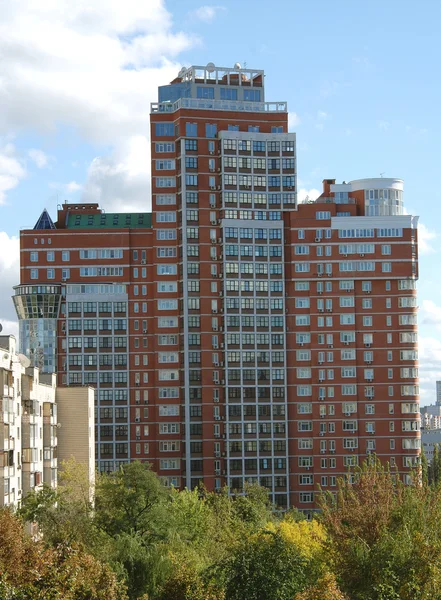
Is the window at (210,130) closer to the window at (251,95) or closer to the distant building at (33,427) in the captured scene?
the window at (251,95)

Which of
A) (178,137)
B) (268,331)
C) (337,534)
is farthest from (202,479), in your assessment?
(337,534)

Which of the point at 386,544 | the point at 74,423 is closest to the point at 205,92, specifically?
the point at 74,423

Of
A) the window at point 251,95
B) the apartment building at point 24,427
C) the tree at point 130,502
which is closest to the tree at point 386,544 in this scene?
the tree at point 130,502

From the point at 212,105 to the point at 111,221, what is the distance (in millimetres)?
23527

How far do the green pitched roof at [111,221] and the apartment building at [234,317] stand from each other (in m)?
5.52

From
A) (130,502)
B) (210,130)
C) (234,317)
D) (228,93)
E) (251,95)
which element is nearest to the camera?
(130,502)

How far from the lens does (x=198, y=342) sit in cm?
15812

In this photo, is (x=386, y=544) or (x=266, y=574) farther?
(x=266, y=574)

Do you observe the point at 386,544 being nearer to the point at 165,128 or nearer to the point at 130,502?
the point at 130,502

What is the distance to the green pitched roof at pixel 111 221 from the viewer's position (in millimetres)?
166125

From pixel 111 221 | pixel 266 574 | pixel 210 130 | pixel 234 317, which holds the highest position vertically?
pixel 210 130

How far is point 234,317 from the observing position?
520 ft

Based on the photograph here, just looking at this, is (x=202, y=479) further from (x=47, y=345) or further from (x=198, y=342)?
(x=47, y=345)

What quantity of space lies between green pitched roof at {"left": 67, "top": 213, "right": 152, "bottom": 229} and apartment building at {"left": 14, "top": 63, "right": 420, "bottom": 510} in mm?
5520
